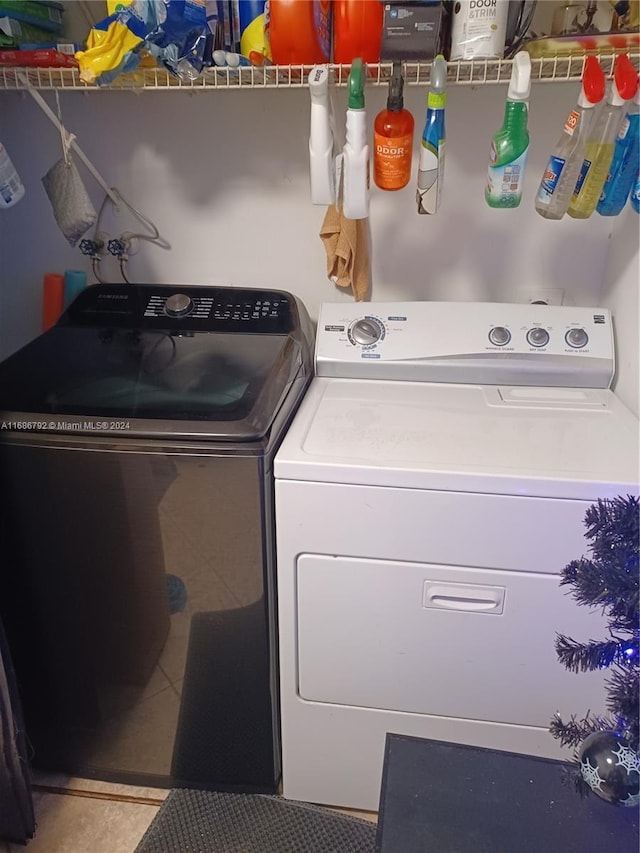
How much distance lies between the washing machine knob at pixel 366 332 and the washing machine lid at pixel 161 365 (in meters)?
0.13

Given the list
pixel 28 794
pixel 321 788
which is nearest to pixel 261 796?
pixel 321 788

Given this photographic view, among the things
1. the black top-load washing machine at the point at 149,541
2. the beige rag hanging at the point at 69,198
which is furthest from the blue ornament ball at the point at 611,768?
the beige rag hanging at the point at 69,198

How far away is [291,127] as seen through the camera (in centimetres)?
161

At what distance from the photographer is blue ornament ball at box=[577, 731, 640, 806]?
0.79 meters

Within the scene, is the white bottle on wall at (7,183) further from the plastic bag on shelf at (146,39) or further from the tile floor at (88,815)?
the tile floor at (88,815)

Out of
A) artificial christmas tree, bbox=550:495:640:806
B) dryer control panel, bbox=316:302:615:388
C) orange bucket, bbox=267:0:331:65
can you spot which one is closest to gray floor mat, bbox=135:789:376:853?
artificial christmas tree, bbox=550:495:640:806

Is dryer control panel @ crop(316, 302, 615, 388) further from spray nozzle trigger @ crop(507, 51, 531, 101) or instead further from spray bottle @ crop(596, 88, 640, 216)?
spray nozzle trigger @ crop(507, 51, 531, 101)

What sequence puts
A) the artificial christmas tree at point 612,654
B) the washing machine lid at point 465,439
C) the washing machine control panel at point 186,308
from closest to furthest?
the artificial christmas tree at point 612,654 < the washing machine lid at point 465,439 < the washing machine control panel at point 186,308

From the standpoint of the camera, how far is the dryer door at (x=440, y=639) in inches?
46.1

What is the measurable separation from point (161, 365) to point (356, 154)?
0.62 meters

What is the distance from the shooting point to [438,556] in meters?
1.16

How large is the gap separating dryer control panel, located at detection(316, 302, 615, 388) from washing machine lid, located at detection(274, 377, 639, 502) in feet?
0.12

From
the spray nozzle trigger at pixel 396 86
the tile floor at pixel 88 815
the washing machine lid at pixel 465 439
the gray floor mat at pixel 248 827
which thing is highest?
the spray nozzle trigger at pixel 396 86

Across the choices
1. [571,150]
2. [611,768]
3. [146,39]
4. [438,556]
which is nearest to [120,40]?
[146,39]
